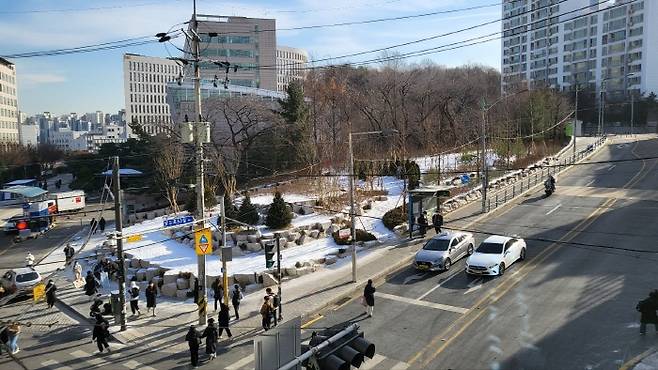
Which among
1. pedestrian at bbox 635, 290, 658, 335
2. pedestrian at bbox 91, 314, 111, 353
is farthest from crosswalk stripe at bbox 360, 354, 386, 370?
pedestrian at bbox 91, 314, 111, 353

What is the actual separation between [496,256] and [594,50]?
103975 mm

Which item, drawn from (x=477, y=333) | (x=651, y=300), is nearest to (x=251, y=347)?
(x=477, y=333)

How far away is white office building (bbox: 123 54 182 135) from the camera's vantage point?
159 metres

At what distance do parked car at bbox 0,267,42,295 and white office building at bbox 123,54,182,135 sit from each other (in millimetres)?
133972

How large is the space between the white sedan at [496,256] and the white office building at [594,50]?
227 ft

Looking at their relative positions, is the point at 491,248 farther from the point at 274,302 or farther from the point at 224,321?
the point at 224,321

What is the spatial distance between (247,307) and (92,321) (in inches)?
251

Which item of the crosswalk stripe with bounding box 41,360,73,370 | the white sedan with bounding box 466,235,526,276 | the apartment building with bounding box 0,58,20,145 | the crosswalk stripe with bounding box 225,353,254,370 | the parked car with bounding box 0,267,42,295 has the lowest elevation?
the crosswalk stripe with bounding box 41,360,73,370

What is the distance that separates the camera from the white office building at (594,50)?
9894 cm

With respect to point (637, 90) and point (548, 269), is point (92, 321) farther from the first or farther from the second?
point (637, 90)

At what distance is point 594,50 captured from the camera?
10988cm

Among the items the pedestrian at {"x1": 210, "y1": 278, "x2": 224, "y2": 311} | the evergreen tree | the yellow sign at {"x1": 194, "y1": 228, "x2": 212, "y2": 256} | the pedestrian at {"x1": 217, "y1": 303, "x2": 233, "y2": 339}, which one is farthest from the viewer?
the evergreen tree

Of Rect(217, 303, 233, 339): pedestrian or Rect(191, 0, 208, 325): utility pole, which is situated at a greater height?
Rect(191, 0, 208, 325): utility pole

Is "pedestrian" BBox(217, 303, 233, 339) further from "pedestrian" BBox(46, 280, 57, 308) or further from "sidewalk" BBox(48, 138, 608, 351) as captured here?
"pedestrian" BBox(46, 280, 57, 308)
